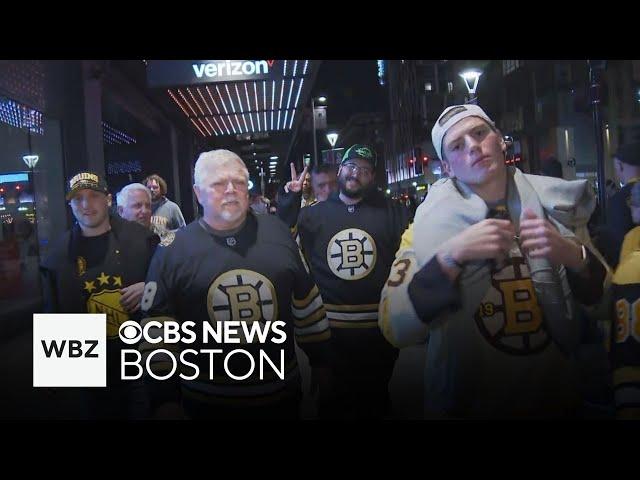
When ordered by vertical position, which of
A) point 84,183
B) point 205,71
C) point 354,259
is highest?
point 205,71

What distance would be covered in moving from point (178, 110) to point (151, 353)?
4.56ft

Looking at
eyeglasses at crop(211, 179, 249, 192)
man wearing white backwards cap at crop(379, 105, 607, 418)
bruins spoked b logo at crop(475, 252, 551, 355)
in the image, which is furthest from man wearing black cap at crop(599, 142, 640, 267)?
eyeglasses at crop(211, 179, 249, 192)

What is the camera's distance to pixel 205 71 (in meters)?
3.19

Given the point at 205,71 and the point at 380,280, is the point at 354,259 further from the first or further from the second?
the point at 205,71

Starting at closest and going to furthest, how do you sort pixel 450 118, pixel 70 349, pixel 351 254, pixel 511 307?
pixel 511 307, pixel 450 118, pixel 70 349, pixel 351 254

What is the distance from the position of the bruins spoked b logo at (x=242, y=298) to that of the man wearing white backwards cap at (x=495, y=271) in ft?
2.06

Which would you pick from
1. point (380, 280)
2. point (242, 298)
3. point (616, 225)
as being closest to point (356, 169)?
point (380, 280)

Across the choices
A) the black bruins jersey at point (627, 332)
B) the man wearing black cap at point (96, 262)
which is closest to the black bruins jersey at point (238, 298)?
the man wearing black cap at point (96, 262)

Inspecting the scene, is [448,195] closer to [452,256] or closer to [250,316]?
[452,256]

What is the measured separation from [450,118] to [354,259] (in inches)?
33.1

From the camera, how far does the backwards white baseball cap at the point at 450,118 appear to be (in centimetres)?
279

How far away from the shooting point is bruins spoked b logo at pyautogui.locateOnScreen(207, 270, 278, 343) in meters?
2.85
